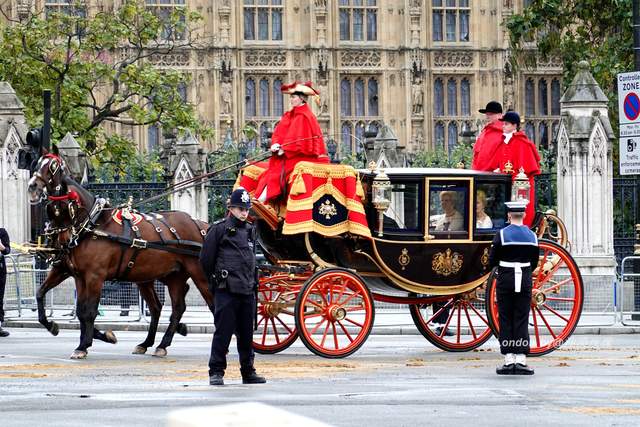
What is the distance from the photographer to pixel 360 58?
184ft

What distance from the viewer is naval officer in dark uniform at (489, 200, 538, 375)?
44.6 ft

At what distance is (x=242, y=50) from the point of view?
55344 millimetres

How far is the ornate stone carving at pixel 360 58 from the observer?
184 feet

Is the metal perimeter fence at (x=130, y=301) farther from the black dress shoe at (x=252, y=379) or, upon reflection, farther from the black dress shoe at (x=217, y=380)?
the black dress shoe at (x=217, y=380)

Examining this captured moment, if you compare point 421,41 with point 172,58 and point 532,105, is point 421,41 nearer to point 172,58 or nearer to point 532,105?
point 532,105

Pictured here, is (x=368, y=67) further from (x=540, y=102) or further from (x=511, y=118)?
(x=511, y=118)

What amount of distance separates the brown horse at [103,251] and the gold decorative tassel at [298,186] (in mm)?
1450

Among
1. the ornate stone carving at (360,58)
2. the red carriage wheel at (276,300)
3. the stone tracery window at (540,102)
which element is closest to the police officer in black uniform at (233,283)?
the red carriage wheel at (276,300)

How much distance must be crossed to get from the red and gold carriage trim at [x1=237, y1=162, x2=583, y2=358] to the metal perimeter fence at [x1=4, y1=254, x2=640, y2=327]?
5697 millimetres

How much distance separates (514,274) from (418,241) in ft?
6.23

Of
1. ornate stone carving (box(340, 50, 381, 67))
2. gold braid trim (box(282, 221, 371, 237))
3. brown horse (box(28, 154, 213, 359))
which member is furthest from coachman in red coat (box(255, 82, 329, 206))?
ornate stone carving (box(340, 50, 381, 67))

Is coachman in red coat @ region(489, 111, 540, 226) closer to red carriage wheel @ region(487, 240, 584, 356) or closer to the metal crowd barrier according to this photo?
red carriage wheel @ region(487, 240, 584, 356)

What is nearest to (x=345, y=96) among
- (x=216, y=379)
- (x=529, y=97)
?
(x=529, y=97)

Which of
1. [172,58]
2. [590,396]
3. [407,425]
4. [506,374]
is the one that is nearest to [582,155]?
[506,374]
